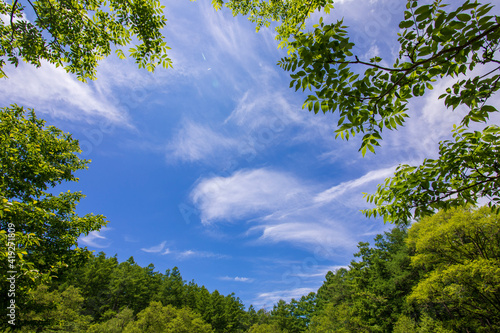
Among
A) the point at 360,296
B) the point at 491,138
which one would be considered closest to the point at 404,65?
the point at 491,138

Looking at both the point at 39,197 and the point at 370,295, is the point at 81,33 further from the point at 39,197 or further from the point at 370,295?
the point at 370,295

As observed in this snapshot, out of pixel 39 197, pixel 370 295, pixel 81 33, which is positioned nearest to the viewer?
pixel 81 33

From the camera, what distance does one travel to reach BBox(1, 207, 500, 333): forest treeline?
16656 mm

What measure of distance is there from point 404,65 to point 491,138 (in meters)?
2.12

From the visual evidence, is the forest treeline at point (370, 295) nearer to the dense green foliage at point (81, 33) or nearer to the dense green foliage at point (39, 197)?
the dense green foliage at point (39, 197)

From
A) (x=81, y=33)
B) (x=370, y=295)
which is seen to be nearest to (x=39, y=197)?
(x=81, y=33)

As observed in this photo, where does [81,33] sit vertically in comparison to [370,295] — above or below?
above

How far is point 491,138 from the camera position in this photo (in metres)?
3.12

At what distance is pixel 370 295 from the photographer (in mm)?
29016

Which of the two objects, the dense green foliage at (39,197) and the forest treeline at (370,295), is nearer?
the dense green foliage at (39,197)

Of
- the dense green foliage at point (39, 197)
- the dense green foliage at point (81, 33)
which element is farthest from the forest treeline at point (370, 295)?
the dense green foliage at point (81, 33)

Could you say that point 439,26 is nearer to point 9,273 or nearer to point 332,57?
point 332,57

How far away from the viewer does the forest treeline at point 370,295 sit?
1666 centimetres

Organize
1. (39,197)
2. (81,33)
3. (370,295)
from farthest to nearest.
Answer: (370,295) < (39,197) < (81,33)
